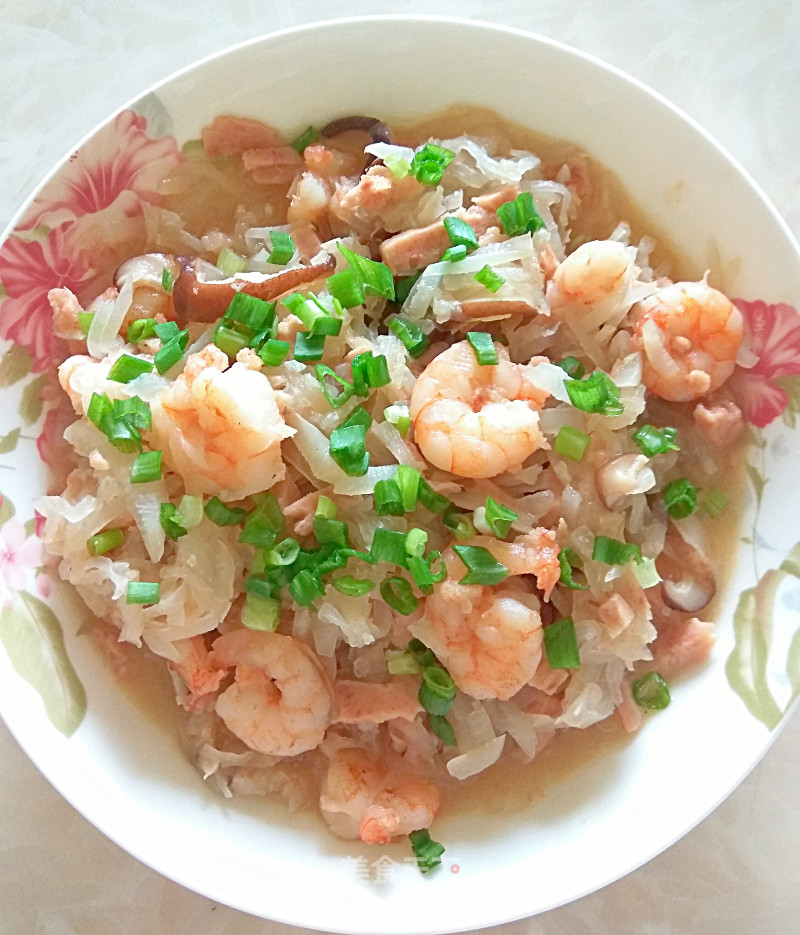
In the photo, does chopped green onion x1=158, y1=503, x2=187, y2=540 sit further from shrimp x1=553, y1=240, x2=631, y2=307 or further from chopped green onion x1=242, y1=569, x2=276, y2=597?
shrimp x1=553, y1=240, x2=631, y2=307

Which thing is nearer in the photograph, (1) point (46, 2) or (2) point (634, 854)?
(2) point (634, 854)

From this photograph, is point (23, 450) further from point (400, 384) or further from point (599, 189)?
point (599, 189)

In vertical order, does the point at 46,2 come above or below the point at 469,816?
above

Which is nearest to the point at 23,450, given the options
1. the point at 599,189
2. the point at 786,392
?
the point at 599,189

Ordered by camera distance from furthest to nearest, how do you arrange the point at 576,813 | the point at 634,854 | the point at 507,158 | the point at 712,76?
the point at 712,76, the point at 507,158, the point at 576,813, the point at 634,854

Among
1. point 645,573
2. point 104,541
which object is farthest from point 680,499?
point 104,541

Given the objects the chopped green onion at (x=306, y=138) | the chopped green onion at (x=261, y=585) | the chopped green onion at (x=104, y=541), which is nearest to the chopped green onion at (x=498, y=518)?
the chopped green onion at (x=261, y=585)

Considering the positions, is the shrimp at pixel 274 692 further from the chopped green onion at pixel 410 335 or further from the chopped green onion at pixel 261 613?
the chopped green onion at pixel 410 335

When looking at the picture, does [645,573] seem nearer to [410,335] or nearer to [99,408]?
[410,335]
